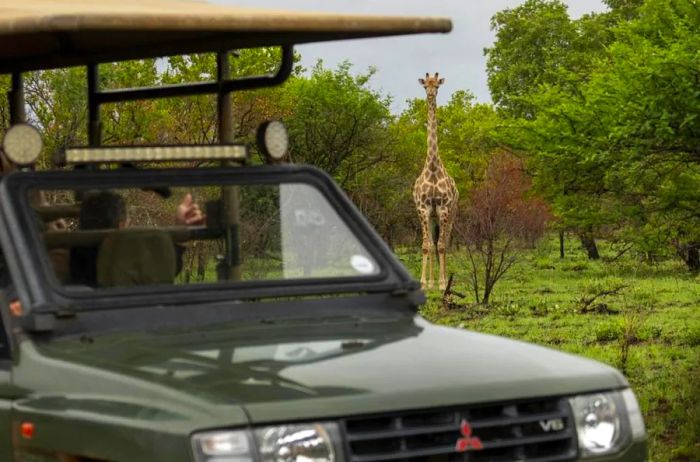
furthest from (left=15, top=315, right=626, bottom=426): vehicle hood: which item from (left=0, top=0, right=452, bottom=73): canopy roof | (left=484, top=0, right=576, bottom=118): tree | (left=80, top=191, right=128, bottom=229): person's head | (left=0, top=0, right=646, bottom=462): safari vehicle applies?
(left=484, top=0, right=576, bottom=118): tree

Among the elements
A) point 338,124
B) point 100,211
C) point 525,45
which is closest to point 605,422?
point 100,211

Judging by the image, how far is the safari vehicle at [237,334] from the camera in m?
3.76

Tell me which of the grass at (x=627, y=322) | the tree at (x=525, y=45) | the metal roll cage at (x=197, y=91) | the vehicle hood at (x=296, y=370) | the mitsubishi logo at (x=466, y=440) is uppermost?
the tree at (x=525, y=45)

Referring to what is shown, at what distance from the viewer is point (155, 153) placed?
17.3 ft

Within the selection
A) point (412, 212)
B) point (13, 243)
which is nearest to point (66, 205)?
point (13, 243)

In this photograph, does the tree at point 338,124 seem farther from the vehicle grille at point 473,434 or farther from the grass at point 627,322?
the vehicle grille at point 473,434

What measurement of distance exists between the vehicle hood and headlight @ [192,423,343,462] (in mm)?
31

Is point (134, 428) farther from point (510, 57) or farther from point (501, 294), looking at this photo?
point (510, 57)

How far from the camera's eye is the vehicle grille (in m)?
3.77

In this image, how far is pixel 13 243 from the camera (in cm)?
466

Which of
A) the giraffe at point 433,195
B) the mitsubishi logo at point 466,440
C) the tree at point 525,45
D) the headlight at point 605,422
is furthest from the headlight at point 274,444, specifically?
the tree at point 525,45

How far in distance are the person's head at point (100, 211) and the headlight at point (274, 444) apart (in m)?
1.70

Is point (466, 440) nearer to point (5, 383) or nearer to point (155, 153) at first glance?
point (5, 383)

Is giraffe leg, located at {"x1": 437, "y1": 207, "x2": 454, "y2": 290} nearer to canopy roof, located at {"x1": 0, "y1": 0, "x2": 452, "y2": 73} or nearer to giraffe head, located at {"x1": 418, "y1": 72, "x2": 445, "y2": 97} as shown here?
giraffe head, located at {"x1": 418, "y1": 72, "x2": 445, "y2": 97}
